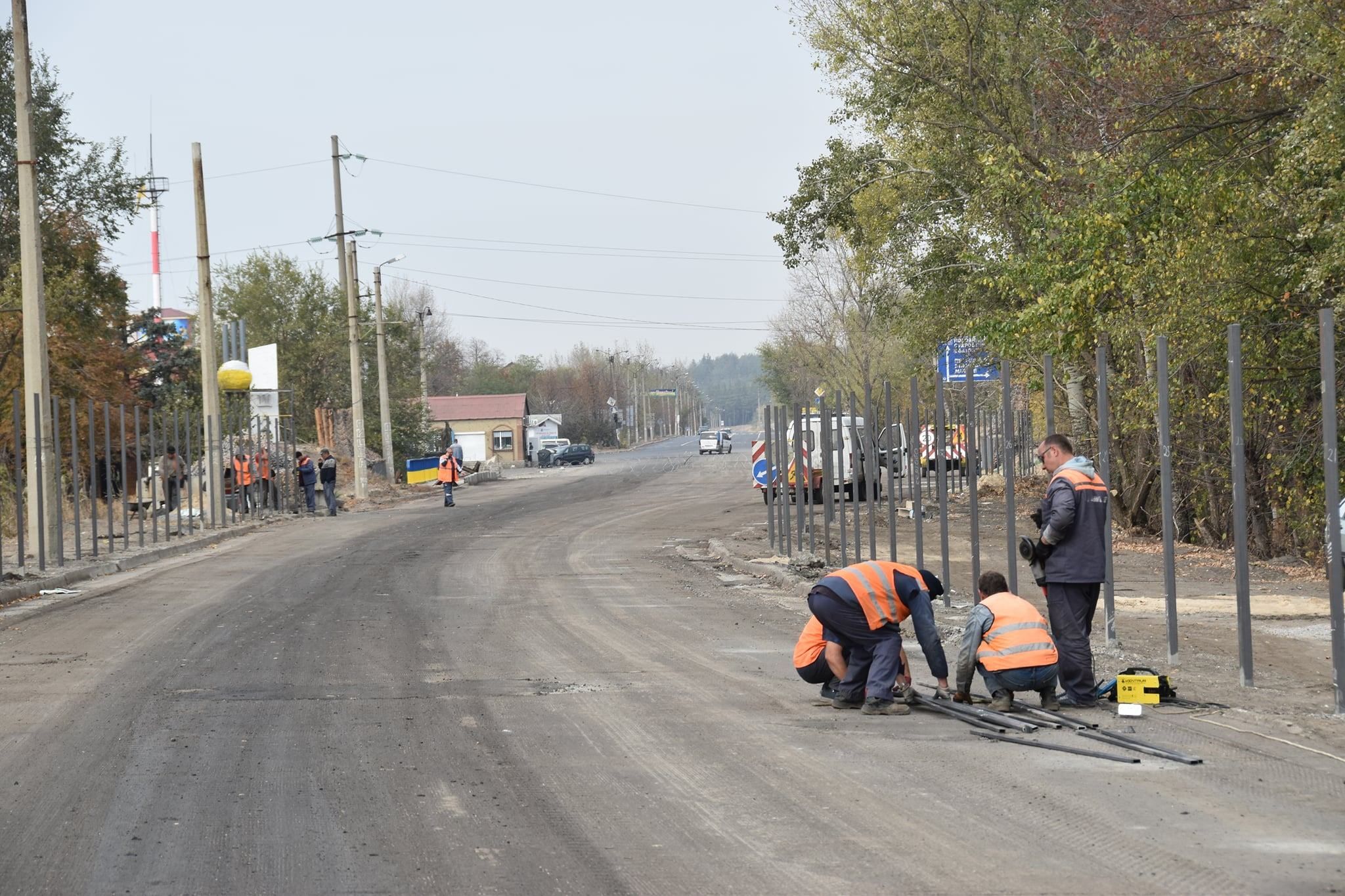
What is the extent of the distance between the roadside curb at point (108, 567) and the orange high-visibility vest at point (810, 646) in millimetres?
11078

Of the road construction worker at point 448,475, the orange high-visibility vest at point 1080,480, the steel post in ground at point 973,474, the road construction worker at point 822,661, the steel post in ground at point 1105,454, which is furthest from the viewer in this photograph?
the road construction worker at point 448,475

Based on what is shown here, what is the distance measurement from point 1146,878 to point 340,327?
51.7m

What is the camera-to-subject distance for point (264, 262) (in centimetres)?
5675

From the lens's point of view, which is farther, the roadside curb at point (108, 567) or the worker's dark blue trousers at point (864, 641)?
the roadside curb at point (108, 567)

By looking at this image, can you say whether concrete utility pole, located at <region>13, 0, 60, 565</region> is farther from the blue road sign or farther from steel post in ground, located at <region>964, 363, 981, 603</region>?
the blue road sign

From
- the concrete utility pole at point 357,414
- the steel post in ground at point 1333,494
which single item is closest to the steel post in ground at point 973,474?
the steel post in ground at point 1333,494

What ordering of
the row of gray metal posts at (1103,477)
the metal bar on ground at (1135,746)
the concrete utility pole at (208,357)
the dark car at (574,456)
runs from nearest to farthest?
1. the metal bar on ground at (1135,746)
2. the row of gray metal posts at (1103,477)
3. the concrete utility pole at (208,357)
4. the dark car at (574,456)

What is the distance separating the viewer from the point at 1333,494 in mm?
8477

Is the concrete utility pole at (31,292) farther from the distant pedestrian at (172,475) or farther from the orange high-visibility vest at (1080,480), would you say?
the orange high-visibility vest at (1080,480)

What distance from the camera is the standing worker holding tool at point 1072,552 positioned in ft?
30.2

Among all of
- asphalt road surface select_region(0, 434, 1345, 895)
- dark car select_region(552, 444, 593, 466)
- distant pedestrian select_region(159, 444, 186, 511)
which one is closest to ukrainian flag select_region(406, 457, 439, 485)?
distant pedestrian select_region(159, 444, 186, 511)

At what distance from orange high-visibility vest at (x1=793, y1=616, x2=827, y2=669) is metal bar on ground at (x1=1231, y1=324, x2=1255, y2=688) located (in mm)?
2847

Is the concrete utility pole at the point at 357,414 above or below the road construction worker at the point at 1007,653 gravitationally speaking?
above

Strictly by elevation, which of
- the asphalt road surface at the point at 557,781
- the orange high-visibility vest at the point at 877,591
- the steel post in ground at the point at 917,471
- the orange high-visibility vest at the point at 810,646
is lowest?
the asphalt road surface at the point at 557,781
